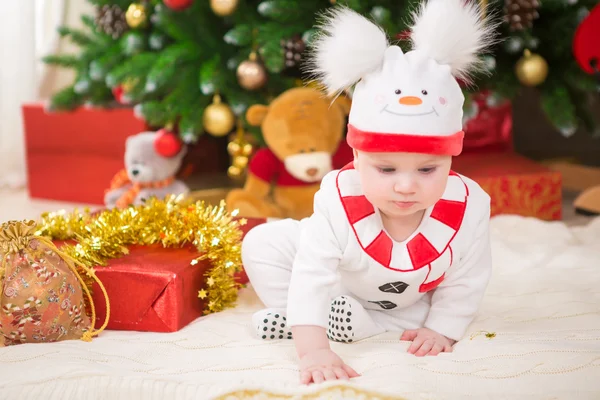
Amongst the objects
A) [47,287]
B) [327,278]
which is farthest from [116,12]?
[327,278]

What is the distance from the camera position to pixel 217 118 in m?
1.82

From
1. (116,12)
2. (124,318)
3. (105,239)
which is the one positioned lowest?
(124,318)

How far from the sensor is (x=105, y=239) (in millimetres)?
1188

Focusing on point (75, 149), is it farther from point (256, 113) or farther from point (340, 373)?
point (340, 373)

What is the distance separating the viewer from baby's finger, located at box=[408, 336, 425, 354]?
103 centimetres

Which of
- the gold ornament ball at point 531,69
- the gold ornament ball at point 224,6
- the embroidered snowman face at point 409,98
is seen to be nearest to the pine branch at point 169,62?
the gold ornament ball at point 224,6

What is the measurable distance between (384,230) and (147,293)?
39 centimetres

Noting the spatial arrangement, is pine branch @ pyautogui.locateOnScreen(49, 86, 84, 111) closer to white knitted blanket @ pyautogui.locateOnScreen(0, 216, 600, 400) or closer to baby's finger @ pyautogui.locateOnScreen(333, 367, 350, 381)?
white knitted blanket @ pyautogui.locateOnScreen(0, 216, 600, 400)

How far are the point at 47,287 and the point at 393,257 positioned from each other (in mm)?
496

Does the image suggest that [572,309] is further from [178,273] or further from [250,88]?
[250,88]

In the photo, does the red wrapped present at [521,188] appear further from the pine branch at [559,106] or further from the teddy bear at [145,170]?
the teddy bear at [145,170]

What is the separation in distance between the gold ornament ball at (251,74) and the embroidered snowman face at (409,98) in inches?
33.9

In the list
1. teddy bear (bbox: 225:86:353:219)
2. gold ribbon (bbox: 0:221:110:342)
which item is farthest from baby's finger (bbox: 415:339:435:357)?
teddy bear (bbox: 225:86:353:219)

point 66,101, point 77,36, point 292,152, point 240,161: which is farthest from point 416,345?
point 77,36
